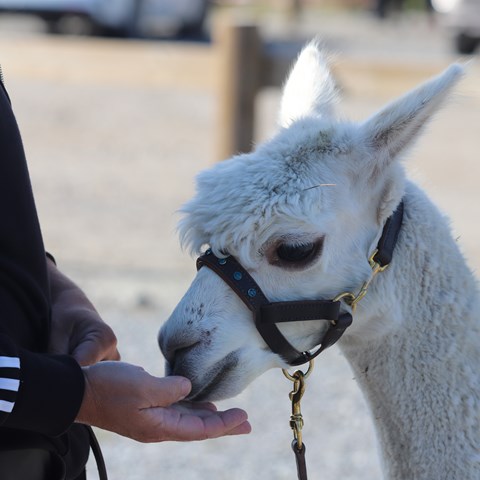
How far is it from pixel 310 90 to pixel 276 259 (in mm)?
829

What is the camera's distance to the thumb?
2.26 m

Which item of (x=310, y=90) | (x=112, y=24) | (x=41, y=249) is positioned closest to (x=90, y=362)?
(x=41, y=249)

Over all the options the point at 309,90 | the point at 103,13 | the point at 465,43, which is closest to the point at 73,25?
the point at 103,13

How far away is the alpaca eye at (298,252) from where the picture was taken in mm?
2635

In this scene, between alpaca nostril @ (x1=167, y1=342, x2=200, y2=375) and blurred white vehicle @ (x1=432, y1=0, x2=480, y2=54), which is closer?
alpaca nostril @ (x1=167, y1=342, x2=200, y2=375)

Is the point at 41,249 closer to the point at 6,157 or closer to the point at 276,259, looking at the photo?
the point at 6,157

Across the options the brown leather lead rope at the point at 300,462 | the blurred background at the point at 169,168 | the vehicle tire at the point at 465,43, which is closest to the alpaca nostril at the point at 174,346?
the brown leather lead rope at the point at 300,462

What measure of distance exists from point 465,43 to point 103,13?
717 cm

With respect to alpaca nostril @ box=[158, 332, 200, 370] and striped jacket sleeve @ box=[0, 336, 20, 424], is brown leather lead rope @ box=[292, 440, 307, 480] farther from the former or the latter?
striped jacket sleeve @ box=[0, 336, 20, 424]

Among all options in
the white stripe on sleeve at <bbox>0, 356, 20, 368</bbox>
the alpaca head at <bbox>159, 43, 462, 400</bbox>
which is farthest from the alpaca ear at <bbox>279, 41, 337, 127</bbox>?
the white stripe on sleeve at <bbox>0, 356, 20, 368</bbox>

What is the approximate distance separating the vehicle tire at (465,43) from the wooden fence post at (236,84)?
13.3 meters

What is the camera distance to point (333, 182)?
8.93 feet

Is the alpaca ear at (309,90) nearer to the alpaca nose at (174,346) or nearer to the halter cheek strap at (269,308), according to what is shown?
the halter cheek strap at (269,308)

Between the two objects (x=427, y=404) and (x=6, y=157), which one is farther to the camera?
(x=427, y=404)
